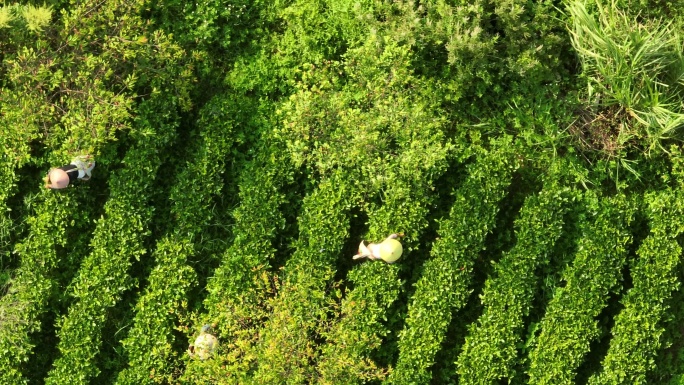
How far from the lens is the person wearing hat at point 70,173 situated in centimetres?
1064

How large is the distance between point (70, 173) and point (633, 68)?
7.69 meters

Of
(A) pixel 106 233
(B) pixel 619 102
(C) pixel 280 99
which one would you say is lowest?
(B) pixel 619 102

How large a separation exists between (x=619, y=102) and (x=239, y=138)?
5.32m

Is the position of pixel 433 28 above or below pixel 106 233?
below

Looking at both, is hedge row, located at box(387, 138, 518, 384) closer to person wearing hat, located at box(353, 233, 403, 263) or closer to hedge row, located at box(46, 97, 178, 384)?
person wearing hat, located at box(353, 233, 403, 263)

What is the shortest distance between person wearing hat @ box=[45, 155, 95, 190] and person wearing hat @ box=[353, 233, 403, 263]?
3885 mm

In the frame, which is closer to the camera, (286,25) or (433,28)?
(433,28)

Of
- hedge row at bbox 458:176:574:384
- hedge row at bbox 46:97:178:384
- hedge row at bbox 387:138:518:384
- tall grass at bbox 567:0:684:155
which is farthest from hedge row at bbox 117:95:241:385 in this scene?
tall grass at bbox 567:0:684:155

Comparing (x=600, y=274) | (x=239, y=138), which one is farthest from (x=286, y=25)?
(x=600, y=274)

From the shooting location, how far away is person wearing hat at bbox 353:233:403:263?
1053 centimetres

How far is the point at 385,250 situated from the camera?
1053 cm

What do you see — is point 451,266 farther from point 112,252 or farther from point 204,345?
point 112,252

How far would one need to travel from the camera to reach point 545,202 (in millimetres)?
10805

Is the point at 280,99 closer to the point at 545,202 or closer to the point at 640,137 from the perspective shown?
the point at 545,202
